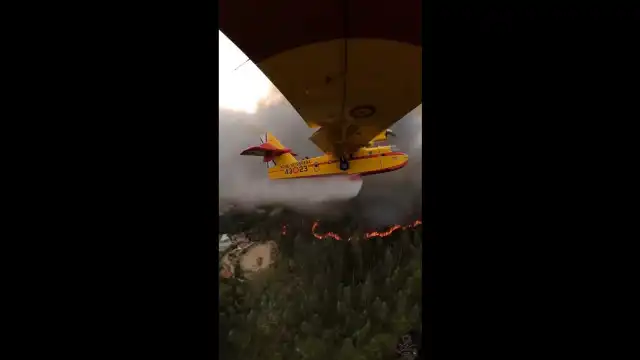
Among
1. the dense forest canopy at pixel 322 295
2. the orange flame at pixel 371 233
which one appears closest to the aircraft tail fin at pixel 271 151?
the dense forest canopy at pixel 322 295

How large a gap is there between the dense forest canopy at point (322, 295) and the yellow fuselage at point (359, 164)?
0.75 feet

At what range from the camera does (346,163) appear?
2.05 metres

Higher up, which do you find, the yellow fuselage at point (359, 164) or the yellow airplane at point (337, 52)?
the yellow airplane at point (337, 52)

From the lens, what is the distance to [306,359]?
1.83 meters

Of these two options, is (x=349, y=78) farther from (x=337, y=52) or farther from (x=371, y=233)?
(x=371, y=233)

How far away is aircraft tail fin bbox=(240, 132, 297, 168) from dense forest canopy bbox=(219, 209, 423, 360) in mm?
235

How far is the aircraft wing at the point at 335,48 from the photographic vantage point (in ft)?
2.66

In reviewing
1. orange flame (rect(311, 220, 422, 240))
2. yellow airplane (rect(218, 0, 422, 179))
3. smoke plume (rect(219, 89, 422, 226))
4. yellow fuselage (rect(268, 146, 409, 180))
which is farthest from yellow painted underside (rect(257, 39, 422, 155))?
orange flame (rect(311, 220, 422, 240))

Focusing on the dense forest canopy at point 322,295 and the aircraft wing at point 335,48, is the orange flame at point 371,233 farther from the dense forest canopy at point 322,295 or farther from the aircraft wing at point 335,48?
the aircraft wing at point 335,48

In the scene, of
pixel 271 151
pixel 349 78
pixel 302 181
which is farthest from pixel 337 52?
pixel 302 181

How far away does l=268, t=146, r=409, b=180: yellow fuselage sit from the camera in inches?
77.9

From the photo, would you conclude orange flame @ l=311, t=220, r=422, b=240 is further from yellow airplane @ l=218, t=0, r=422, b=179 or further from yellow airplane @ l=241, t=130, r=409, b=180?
yellow airplane @ l=218, t=0, r=422, b=179
